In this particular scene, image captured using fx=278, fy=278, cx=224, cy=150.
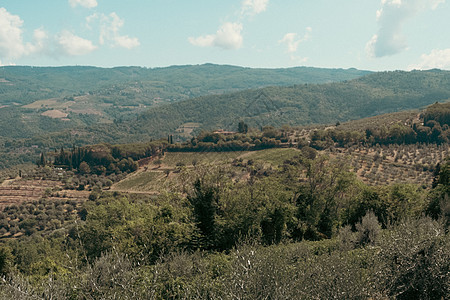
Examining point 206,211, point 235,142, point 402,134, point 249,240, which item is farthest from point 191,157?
point 249,240

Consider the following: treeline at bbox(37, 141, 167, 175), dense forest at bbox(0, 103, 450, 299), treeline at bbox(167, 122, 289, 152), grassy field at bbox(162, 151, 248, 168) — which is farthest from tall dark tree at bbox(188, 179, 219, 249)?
treeline at bbox(37, 141, 167, 175)

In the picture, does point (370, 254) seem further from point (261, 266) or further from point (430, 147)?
point (430, 147)

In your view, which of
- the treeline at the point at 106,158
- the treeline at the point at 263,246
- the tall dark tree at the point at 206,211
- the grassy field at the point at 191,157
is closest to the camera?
the treeline at the point at 263,246

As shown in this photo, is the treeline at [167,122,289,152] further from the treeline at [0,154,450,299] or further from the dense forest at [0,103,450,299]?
the treeline at [0,154,450,299]

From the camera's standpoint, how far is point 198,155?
10806 centimetres

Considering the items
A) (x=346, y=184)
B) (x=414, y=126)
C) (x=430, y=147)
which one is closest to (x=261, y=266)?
(x=346, y=184)

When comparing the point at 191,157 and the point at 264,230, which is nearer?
the point at 264,230

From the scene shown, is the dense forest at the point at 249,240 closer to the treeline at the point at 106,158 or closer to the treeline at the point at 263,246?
the treeline at the point at 263,246

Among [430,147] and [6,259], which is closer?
[6,259]

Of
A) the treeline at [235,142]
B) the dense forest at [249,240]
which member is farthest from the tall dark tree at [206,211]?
the treeline at [235,142]

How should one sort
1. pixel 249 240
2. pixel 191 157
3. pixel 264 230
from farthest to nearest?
pixel 191 157 → pixel 264 230 → pixel 249 240

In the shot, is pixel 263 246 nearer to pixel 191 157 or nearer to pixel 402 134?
pixel 402 134

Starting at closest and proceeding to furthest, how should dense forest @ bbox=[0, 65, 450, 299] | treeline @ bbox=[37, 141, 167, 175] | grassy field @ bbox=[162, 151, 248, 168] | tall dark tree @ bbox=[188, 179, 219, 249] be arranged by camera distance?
1. dense forest @ bbox=[0, 65, 450, 299]
2. tall dark tree @ bbox=[188, 179, 219, 249]
3. grassy field @ bbox=[162, 151, 248, 168]
4. treeline @ bbox=[37, 141, 167, 175]

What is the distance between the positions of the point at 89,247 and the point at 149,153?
85641mm
